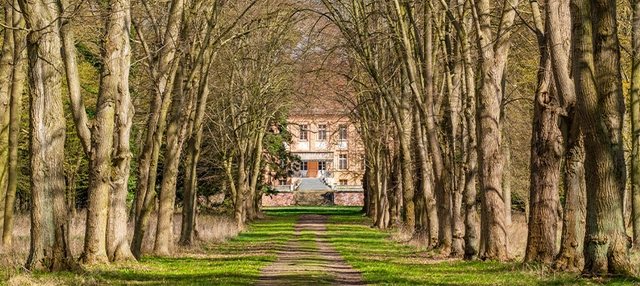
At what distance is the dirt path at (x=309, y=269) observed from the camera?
581 inches

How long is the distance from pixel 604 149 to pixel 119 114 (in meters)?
8.94

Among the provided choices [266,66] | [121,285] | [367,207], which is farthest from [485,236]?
[367,207]

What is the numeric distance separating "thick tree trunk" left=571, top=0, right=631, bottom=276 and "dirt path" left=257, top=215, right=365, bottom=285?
3598 mm

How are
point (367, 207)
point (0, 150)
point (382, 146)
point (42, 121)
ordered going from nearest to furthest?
point (42, 121)
point (0, 150)
point (382, 146)
point (367, 207)

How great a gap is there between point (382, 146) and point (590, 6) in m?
31.9

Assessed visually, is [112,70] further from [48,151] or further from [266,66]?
[266,66]

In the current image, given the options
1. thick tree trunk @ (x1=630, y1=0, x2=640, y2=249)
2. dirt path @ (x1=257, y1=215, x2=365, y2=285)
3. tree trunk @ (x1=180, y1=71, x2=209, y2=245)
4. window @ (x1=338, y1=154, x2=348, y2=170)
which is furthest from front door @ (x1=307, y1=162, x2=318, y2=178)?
thick tree trunk @ (x1=630, y1=0, x2=640, y2=249)

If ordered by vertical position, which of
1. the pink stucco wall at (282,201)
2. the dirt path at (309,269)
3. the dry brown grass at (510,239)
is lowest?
the dirt path at (309,269)

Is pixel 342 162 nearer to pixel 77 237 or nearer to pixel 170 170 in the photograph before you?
pixel 77 237

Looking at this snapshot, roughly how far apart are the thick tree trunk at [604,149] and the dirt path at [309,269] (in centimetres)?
360

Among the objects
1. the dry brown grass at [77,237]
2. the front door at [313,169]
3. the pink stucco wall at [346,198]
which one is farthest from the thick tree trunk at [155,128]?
the front door at [313,169]

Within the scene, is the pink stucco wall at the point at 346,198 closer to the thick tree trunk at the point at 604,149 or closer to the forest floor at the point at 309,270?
the forest floor at the point at 309,270

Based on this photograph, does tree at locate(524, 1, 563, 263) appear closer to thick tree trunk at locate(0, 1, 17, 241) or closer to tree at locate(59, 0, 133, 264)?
tree at locate(59, 0, 133, 264)

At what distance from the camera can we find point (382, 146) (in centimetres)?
4525
